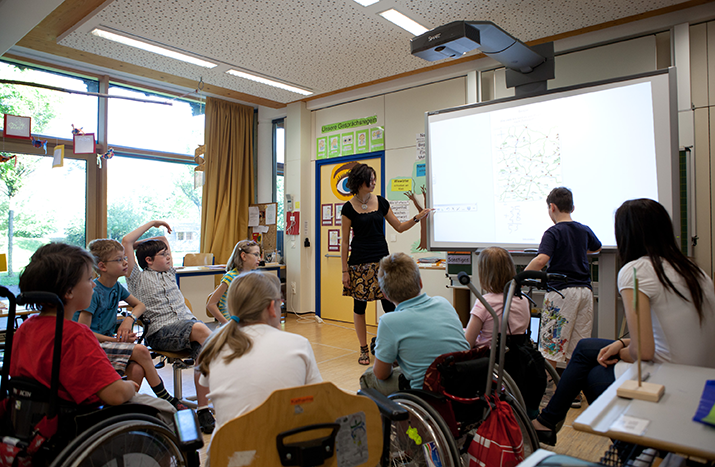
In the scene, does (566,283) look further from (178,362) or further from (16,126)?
(16,126)

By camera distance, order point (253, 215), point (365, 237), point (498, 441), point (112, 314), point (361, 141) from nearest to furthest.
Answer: point (498, 441)
point (112, 314)
point (365, 237)
point (361, 141)
point (253, 215)

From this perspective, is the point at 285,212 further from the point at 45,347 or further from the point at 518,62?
the point at 45,347

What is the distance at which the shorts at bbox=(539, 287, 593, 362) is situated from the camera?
8.76ft

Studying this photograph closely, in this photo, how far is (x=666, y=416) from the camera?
929 millimetres

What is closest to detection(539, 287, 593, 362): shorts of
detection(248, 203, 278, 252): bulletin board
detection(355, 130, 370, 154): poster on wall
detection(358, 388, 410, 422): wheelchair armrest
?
detection(358, 388, 410, 422): wheelchair armrest

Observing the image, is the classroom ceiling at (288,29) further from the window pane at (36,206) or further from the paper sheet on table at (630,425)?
the paper sheet on table at (630,425)

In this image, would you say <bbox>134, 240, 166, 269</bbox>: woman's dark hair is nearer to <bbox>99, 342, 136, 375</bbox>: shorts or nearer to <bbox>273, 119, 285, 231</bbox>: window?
<bbox>99, 342, 136, 375</bbox>: shorts

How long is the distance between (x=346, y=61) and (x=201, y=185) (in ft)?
8.11

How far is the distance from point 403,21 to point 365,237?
5.80 ft

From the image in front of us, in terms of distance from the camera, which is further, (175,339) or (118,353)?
(175,339)

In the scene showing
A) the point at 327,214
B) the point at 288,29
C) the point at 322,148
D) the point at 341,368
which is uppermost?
the point at 288,29

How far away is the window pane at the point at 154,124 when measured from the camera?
527 cm

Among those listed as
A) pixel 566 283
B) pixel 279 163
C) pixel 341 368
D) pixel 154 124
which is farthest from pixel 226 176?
pixel 566 283

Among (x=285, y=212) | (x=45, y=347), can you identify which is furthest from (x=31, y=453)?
(x=285, y=212)
